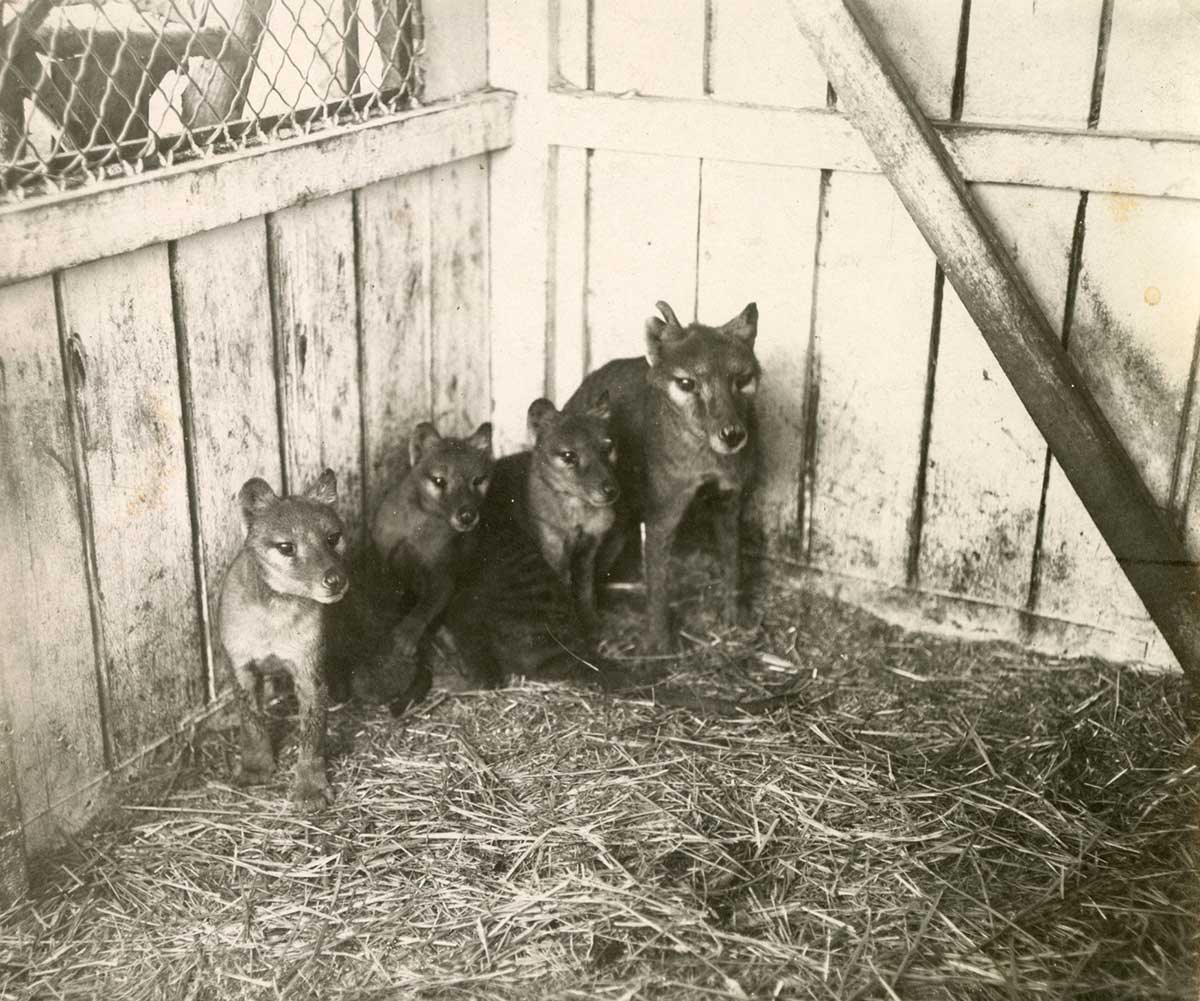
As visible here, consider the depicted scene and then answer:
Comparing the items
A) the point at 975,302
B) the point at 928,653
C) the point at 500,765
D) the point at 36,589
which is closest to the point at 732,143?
the point at 975,302

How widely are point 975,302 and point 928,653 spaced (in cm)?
172

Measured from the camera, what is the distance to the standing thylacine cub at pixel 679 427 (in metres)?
5.59

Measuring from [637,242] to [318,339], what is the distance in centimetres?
155

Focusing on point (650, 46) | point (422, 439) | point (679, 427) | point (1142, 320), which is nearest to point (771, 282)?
point (679, 427)

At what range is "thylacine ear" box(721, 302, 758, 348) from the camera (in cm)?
558

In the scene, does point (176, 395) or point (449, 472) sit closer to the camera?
point (176, 395)

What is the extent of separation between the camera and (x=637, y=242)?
20.0ft

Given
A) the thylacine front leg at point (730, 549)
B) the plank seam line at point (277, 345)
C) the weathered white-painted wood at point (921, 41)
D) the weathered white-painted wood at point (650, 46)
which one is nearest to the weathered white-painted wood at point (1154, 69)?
the weathered white-painted wood at point (921, 41)

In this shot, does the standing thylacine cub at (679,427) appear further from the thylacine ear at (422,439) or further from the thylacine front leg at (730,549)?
the thylacine ear at (422,439)

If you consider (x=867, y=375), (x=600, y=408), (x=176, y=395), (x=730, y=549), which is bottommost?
(x=730, y=549)

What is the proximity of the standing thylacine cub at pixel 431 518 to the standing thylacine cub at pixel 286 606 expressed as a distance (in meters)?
0.73

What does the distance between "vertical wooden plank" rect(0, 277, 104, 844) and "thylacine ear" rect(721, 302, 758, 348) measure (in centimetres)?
269

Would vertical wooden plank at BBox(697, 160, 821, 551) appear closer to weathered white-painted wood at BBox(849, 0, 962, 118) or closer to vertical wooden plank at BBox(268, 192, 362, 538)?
weathered white-painted wood at BBox(849, 0, 962, 118)

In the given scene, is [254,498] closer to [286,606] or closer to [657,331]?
[286,606]
